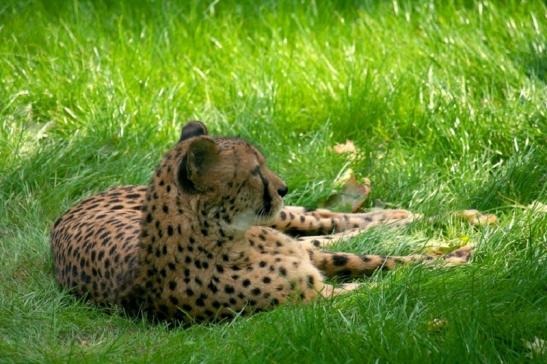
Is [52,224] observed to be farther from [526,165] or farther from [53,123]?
[526,165]

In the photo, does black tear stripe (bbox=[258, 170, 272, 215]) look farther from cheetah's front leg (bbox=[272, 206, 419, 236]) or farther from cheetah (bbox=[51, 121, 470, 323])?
cheetah's front leg (bbox=[272, 206, 419, 236])

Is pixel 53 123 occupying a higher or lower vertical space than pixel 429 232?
higher

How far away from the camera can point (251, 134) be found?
673 cm

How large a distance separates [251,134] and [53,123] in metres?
1.13

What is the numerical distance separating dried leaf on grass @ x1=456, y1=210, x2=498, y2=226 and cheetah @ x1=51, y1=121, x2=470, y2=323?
17.4 inches

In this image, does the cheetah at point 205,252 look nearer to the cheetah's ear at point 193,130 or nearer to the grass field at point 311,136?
the cheetah's ear at point 193,130

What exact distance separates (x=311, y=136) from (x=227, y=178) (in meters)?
1.86

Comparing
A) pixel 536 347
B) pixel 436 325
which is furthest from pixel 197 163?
pixel 536 347

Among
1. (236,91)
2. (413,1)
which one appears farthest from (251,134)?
(413,1)

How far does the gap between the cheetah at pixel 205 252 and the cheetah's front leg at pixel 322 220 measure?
72 cm

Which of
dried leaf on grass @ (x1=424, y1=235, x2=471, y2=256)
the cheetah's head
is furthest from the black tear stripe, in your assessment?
dried leaf on grass @ (x1=424, y1=235, x2=471, y2=256)

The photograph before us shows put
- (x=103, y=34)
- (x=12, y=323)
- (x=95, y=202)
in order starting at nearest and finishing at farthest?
(x=12, y=323), (x=95, y=202), (x=103, y=34)

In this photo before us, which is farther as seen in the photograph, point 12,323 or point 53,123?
point 53,123

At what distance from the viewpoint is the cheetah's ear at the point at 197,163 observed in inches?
192
